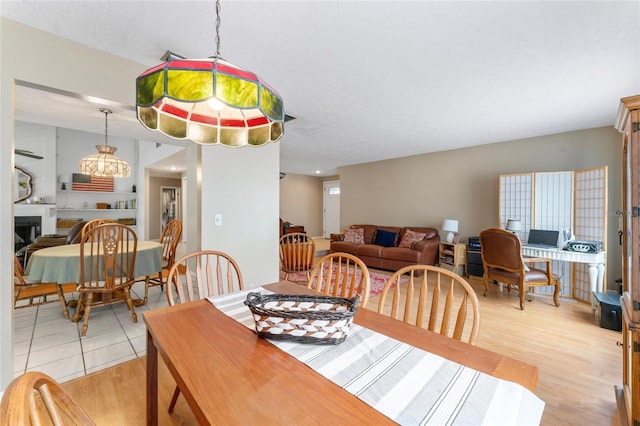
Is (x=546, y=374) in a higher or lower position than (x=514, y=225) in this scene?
lower

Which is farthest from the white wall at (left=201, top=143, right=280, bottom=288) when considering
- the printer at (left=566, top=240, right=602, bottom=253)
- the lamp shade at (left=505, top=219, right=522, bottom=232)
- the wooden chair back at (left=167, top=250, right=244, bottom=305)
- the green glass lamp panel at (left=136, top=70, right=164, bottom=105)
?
the printer at (left=566, top=240, right=602, bottom=253)

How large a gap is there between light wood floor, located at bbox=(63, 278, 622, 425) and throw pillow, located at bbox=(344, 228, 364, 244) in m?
3.25

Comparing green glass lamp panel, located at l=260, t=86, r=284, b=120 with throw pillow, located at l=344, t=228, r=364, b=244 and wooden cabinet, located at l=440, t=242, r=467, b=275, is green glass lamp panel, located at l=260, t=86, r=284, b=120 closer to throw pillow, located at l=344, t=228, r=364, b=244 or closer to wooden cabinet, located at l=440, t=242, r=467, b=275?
wooden cabinet, located at l=440, t=242, r=467, b=275

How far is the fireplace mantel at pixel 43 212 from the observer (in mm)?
5273

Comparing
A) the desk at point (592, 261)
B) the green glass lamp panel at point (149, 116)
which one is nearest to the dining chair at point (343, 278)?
the green glass lamp panel at point (149, 116)

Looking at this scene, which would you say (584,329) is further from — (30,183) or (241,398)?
(30,183)

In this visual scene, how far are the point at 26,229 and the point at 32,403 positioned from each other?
733cm

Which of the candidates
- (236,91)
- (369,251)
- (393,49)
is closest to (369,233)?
(369,251)

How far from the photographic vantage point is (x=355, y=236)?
6.26m

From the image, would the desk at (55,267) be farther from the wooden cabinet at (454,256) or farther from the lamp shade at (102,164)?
the wooden cabinet at (454,256)

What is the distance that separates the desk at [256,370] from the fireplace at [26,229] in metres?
6.42

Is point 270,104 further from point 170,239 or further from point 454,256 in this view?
point 454,256

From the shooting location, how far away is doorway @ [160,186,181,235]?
8219 millimetres

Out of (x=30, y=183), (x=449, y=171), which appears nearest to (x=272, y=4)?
(x=449, y=171)
